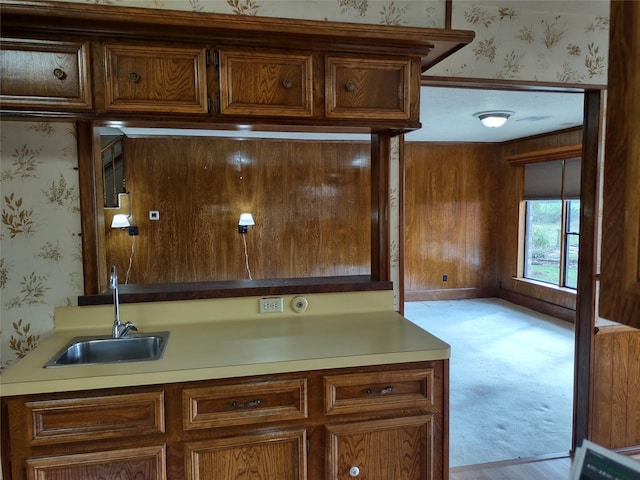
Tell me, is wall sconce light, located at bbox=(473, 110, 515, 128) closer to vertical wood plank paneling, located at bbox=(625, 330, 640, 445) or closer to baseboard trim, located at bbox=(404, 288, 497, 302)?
vertical wood plank paneling, located at bbox=(625, 330, 640, 445)

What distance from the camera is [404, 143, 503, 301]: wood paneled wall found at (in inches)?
254

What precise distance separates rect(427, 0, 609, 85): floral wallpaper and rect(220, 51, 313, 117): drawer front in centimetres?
83

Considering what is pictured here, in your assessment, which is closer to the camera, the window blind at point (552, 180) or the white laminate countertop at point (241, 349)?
the white laminate countertop at point (241, 349)

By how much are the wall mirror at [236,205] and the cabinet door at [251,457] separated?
425 cm

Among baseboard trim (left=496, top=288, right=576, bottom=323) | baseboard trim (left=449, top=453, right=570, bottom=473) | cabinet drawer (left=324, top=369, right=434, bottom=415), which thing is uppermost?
cabinet drawer (left=324, top=369, right=434, bottom=415)

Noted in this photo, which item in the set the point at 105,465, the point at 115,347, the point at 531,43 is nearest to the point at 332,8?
the point at 531,43

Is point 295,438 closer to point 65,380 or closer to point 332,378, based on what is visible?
point 332,378

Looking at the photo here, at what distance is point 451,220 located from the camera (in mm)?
6602

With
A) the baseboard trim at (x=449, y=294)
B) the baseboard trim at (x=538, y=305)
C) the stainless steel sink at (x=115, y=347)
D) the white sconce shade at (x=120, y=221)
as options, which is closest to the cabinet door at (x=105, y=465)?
the stainless steel sink at (x=115, y=347)

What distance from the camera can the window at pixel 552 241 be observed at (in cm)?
543

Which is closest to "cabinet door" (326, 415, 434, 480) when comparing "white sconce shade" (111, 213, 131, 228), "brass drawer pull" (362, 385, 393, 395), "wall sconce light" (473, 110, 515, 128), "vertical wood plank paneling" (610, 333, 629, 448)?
"brass drawer pull" (362, 385, 393, 395)

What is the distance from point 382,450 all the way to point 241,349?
0.67 meters

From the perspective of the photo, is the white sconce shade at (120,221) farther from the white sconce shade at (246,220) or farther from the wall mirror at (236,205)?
the white sconce shade at (246,220)

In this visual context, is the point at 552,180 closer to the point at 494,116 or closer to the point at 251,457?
the point at 494,116
